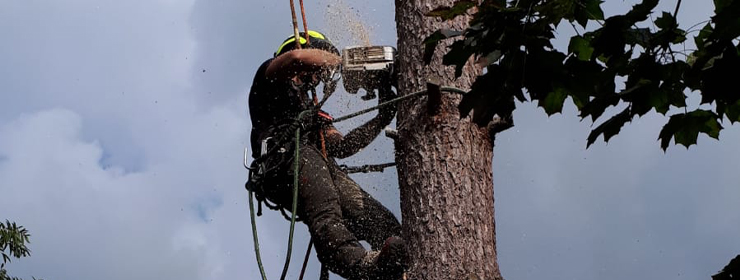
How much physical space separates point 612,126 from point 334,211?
112 inches

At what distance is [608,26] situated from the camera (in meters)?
2.79

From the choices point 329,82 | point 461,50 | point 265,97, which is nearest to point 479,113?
point 461,50

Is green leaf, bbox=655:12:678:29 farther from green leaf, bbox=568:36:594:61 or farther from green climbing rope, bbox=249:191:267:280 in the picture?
green climbing rope, bbox=249:191:267:280

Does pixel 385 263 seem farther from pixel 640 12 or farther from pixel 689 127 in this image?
pixel 640 12

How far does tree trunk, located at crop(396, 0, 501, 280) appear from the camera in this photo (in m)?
4.43

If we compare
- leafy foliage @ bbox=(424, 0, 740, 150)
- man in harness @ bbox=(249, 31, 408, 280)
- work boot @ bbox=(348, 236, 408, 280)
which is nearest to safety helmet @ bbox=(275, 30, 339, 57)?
man in harness @ bbox=(249, 31, 408, 280)

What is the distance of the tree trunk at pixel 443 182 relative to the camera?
443cm

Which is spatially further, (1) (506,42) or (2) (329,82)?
(2) (329,82)

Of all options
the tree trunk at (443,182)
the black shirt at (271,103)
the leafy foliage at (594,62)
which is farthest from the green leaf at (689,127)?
the black shirt at (271,103)

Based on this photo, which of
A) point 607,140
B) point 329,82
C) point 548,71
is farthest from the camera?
point 329,82

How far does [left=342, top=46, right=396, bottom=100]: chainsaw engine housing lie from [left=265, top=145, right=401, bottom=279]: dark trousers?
49cm

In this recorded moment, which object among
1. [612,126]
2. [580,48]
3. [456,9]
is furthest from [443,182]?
[456,9]

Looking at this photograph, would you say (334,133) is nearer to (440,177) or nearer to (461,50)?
(440,177)

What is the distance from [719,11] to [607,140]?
0.42 metres
